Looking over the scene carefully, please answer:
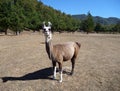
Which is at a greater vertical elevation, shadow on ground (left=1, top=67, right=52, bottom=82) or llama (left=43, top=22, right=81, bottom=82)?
llama (left=43, top=22, right=81, bottom=82)

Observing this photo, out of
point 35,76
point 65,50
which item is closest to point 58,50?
point 65,50

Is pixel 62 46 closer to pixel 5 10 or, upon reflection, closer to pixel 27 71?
pixel 27 71

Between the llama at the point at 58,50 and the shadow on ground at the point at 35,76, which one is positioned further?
the shadow on ground at the point at 35,76

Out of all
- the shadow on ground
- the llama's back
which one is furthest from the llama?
the shadow on ground

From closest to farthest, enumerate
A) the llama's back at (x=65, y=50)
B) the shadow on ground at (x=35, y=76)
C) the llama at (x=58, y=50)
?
1. the llama at (x=58, y=50)
2. the llama's back at (x=65, y=50)
3. the shadow on ground at (x=35, y=76)

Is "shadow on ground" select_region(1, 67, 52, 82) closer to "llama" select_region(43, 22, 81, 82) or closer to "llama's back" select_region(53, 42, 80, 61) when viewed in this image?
"llama" select_region(43, 22, 81, 82)

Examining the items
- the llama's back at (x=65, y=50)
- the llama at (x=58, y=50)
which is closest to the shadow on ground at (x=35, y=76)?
the llama at (x=58, y=50)

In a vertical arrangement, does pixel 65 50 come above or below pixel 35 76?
above

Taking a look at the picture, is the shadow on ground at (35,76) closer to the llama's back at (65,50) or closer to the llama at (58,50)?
the llama at (58,50)

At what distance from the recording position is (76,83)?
35.7 ft

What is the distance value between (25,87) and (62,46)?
278 centimetres

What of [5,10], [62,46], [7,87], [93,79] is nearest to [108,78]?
[93,79]

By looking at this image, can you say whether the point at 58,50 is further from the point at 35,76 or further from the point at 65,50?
the point at 35,76

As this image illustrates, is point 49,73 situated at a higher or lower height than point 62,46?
lower
